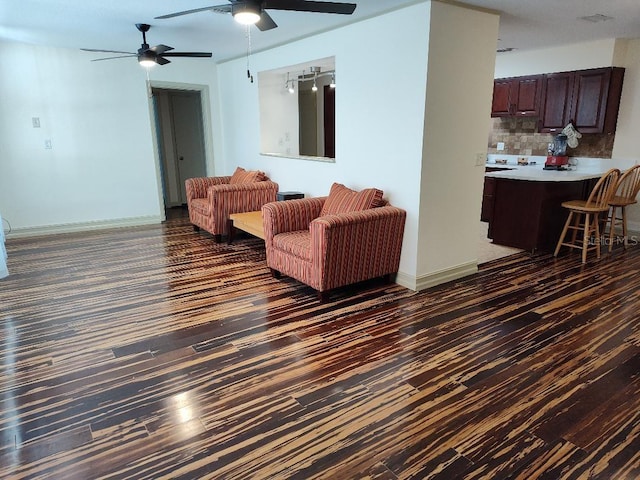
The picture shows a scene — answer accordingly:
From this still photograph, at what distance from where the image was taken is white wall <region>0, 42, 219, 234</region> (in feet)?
18.3

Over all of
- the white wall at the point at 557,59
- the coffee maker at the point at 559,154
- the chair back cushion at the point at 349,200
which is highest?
the white wall at the point at 557,59

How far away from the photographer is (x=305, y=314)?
3.40 meters

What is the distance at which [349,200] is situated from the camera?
13.1 feet

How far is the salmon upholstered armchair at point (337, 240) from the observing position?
3.47 metres

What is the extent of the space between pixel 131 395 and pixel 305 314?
4.63 feet

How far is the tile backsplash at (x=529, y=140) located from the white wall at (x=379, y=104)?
3.63 meters

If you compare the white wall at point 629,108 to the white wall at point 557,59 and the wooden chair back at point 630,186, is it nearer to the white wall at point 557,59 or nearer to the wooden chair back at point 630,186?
the white wall at point 557,59

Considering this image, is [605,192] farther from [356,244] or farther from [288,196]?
[288,196]

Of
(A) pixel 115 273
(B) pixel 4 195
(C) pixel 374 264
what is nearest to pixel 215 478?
(C) pixel 374 264

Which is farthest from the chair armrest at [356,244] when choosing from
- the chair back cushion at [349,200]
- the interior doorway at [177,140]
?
the interior doorway at [177,140]

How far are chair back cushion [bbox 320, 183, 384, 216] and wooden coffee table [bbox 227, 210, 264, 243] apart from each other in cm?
77

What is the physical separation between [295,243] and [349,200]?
0.67 meters

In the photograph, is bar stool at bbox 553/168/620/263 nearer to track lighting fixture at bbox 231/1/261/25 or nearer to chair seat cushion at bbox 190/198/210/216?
track lighting fixture at bbox 231/1/261/25

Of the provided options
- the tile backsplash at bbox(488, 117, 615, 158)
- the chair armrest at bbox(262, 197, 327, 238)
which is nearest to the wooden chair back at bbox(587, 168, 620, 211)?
the tile backsplash at bbox(488, 117, 615, 158)
